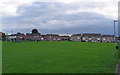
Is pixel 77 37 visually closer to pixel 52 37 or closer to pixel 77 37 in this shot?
pixel 77 37

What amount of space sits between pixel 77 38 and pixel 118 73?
113 meters

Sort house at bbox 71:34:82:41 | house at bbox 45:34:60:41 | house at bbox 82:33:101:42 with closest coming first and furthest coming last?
house at bbox 82:33:101:42 < house at bbox 71:34:82:41 < house at bbox 45:34:60:41

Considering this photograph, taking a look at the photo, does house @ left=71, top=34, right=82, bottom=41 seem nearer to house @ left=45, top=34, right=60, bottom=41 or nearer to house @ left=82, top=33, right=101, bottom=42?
house @ left=82, top=33, right=101, bottom=42

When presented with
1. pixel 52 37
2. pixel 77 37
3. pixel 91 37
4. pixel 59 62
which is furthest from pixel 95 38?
pixel 59 62

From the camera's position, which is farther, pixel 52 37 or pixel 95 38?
pixel 52 37

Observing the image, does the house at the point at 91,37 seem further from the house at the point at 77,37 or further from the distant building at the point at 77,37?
the house at the point at 77,37

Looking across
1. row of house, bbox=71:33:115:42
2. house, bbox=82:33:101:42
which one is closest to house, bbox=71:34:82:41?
row of house, bbox=71:33:115:42

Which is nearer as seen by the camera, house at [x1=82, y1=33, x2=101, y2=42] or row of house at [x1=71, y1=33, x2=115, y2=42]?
row of house at [x1=71, y1=33, x2=115, y2=42]

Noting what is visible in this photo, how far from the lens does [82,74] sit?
22.1ft

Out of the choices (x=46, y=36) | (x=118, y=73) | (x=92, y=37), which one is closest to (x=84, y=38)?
(x=92, y=37)

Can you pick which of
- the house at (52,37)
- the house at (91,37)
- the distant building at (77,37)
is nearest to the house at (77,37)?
the distant building at (77,37)

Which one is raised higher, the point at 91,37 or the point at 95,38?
the point at 91,37

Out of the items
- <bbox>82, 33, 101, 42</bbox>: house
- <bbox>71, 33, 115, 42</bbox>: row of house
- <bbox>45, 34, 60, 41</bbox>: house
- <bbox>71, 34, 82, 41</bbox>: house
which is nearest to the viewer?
<bbox>71, 33, 115, 42</bbox>: row of house

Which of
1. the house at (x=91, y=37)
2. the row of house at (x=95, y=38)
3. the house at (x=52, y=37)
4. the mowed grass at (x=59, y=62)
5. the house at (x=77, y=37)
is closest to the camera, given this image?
the mowed grass at (x=59, y=62)
